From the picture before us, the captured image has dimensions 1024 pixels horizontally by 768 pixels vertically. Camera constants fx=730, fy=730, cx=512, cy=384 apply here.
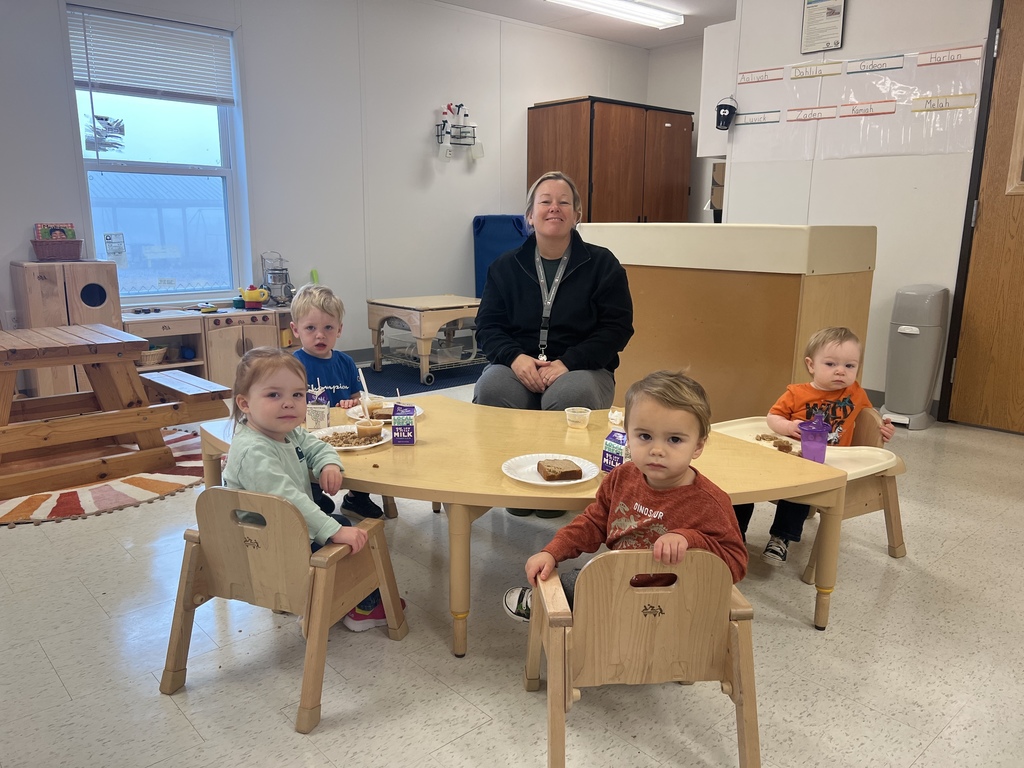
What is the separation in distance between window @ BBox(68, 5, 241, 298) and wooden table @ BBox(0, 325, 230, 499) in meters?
1.59

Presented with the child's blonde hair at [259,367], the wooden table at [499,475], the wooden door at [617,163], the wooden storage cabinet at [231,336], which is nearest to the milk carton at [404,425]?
the wooden table at [499,475]

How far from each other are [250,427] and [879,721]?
1.58m

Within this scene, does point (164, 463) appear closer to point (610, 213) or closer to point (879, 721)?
point (879, 721)

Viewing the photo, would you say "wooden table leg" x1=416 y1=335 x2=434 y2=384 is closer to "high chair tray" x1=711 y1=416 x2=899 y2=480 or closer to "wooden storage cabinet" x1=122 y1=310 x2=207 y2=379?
"wooden storage cabinet" x1=122 y1=310 x2=207 y2=379

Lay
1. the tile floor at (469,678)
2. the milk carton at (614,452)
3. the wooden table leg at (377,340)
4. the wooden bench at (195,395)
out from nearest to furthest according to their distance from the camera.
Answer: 1. the tile floor at (469,678)
2. the milk carton at (614,452)
3. the wooden bench at (195,395)
4. the wooden table leg at (377,340)

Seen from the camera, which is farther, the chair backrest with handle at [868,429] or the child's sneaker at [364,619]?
the chair backrest with handle at [868,429]

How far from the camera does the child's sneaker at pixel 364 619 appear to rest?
1.99 metres

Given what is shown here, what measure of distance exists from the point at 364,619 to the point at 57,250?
11.8 feet

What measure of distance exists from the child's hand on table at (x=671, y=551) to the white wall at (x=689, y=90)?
6.45 metres

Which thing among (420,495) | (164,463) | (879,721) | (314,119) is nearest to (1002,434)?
(879,721)

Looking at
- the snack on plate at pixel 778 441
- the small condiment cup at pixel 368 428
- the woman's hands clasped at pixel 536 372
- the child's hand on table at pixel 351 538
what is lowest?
the child's hand on table at pixel 351 538

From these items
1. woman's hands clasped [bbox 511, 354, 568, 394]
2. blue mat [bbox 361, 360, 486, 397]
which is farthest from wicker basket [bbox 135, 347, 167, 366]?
woman's hands clasped [bbox 511, 354, 568, 394]

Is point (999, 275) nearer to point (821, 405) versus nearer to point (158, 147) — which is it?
point (821, 405)

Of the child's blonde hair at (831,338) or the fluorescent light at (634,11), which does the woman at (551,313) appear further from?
the fluorescent light at (634,11)
